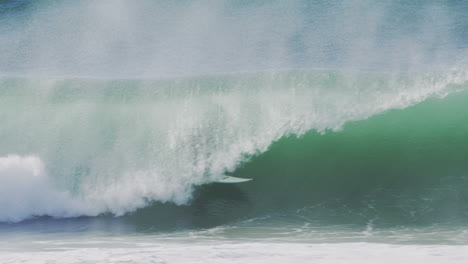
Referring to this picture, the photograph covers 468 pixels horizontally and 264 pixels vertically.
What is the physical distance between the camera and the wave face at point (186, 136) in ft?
24.6

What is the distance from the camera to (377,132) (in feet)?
26.7

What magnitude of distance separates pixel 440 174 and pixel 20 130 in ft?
21.0

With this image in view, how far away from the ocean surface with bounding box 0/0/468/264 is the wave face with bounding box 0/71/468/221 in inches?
1.0

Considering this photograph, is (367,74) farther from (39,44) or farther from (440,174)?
(39,44)

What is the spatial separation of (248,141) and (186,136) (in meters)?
0.93

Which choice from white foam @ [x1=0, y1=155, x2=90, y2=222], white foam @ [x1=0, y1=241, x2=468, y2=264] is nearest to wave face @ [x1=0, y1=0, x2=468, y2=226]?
white foam @ [x1=0, y1=155, x2=90, y2=222]

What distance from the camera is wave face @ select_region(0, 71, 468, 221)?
296 inches

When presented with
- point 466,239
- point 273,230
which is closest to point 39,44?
point 273,230

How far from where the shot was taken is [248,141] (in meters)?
7.93

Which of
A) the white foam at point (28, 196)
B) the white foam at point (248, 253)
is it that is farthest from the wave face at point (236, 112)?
the white foam at point (248, 253)

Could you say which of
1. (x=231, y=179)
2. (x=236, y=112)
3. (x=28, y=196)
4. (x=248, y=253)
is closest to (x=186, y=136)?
(x=236, y=112)

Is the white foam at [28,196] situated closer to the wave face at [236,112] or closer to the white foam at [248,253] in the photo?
the wave face at [236,112]

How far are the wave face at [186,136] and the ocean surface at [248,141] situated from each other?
3 cm

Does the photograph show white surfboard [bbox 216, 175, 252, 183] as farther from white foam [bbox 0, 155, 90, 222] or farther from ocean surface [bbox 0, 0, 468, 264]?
white foam [bbox 0, 155, 90, 222]
